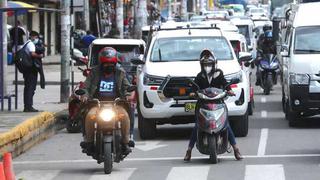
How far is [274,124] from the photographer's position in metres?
19.3

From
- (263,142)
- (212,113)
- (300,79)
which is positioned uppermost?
(300,79)

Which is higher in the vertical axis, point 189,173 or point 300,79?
point 300,79

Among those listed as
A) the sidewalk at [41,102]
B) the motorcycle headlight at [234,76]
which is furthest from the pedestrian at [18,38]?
the motorcycle headlight at [234,76]

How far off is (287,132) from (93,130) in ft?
19.3

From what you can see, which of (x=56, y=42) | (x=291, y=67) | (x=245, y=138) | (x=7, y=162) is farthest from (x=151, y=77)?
(x=56, y=42)

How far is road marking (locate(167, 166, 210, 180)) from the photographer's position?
1226 centimetres

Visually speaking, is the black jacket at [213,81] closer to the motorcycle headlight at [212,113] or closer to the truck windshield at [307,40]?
the motorcycle headlight at [212,113]

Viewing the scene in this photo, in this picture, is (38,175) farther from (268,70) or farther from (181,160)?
(268,70)

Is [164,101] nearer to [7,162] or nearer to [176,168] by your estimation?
[176,168]

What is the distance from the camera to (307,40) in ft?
61.7

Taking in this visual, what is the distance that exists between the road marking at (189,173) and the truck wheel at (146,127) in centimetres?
382

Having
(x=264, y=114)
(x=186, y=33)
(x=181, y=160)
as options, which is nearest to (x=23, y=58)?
(x=186, y=33)

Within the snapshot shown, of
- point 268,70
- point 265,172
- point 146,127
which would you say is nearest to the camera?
point 265,172

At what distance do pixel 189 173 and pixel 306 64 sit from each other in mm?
6018
